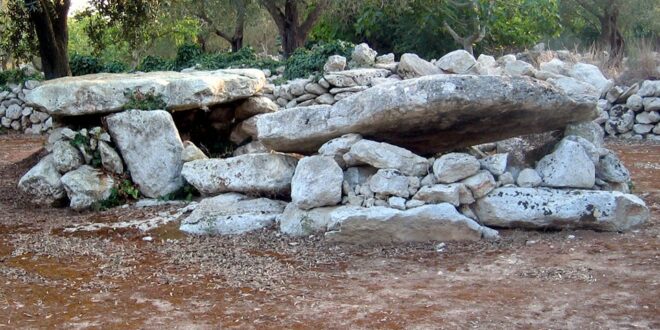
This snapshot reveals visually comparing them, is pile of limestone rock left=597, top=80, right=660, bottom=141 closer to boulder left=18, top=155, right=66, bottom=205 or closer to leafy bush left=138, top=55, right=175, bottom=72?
boulder left=18, top=155, right=66, bottom=205

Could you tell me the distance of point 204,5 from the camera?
21.8 meters

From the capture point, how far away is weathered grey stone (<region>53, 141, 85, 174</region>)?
→ 8.21m

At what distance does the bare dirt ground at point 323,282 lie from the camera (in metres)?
4.43

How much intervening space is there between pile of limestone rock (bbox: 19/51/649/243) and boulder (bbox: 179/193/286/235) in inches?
0.5

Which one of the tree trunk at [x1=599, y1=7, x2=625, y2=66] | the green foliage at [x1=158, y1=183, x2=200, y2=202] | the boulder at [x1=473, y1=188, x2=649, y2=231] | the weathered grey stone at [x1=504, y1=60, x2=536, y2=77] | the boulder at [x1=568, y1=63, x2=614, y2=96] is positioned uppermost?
the tree trunk at [x1=599, y1=7, x2=625, y2=66]

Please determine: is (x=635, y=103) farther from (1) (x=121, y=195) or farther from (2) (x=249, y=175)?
(1) (x=121, y=195)

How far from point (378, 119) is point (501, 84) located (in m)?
1.07

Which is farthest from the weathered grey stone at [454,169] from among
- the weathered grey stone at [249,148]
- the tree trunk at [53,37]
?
the tree trunk at [53,37]

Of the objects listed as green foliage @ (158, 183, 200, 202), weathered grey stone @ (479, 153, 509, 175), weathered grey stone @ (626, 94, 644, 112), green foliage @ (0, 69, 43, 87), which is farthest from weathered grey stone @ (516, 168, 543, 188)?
green foliage @ (0, 69, 43, 87)

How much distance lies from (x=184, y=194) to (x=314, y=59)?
7.38 meters

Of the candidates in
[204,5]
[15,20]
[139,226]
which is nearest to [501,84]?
[139,226]

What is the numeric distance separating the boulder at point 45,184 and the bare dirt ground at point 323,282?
3.83 ft

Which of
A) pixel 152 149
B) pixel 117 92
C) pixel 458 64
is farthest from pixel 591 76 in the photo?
pixel 117 92

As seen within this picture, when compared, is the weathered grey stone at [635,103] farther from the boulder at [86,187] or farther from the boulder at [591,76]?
the boulder at [86,187]
